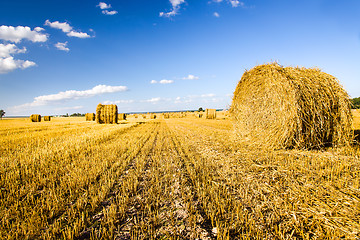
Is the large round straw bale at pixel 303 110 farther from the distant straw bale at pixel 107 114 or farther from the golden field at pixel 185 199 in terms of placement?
the distant straw bale at pixel 107 114

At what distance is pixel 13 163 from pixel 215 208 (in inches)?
197

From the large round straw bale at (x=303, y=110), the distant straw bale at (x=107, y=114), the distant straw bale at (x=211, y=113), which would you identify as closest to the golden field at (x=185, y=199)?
the large round straw bale at (x=303, y=110)

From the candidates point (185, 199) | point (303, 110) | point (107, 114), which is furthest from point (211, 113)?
point (185, 199)

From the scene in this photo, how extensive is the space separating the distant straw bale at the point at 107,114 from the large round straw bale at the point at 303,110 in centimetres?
1652

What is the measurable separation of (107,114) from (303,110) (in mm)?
18303

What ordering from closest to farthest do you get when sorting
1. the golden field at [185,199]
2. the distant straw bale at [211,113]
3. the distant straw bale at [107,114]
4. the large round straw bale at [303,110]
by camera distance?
the golden field at [185,199] < the large round straw bale at [303,110] < the distant straw bale at [107,114] < the distant straw bale at [211,113]

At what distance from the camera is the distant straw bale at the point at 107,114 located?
1902cm

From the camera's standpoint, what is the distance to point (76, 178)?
347 cm

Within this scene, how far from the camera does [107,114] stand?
19047mm

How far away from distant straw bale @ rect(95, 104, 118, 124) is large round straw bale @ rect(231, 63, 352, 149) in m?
16.5

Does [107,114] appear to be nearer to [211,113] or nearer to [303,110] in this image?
[211,113]

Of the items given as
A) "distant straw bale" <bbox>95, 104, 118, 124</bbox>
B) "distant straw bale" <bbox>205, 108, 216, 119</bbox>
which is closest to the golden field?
"distant straw bale" <bbox>95, 104, 118, 124</bbox>

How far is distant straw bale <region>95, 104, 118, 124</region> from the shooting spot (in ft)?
62.4

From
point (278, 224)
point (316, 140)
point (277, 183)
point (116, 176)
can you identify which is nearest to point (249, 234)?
point (278, 224)
